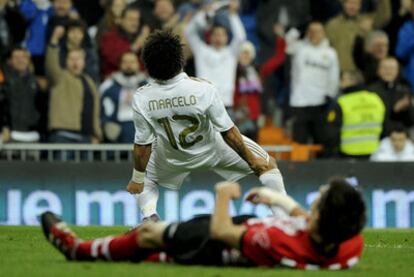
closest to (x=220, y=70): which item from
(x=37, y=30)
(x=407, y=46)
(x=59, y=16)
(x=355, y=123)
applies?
(x=355, y=123)

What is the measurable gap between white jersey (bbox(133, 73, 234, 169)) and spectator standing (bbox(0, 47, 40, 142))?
725 cm

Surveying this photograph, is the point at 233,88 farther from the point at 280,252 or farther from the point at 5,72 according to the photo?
the point at 280,252

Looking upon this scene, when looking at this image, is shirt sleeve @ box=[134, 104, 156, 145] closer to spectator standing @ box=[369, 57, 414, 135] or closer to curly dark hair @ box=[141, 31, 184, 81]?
curly dark hair @ box=[141, 31, 184, 81]

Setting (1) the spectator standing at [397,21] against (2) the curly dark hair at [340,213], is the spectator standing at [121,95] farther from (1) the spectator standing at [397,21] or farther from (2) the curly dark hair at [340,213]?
(2) the curly dark hair at [340,213]

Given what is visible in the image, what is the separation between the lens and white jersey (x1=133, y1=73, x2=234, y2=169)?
503 inches

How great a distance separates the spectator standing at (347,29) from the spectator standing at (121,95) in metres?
3.14

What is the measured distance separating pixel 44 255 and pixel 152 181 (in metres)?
2.14

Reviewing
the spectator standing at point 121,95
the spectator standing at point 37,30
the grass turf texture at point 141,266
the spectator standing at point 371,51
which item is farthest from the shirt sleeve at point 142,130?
the spectator standing at point 371,51

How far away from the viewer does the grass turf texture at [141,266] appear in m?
10.2

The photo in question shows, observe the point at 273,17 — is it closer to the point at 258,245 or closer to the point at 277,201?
the point at 277,201

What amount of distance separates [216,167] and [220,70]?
23.3 ft

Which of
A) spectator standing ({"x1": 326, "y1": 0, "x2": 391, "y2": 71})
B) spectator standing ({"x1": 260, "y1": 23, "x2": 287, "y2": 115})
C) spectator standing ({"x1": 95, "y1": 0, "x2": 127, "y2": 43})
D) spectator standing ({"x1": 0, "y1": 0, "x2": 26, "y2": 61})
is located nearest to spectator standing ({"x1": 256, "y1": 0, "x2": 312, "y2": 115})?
spectator standing ({"x1": 260, "y1": 23, "x2": 287, "y2": 115})

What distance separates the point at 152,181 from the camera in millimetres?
13930

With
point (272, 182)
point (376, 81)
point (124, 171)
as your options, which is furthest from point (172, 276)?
point (376, 81)
